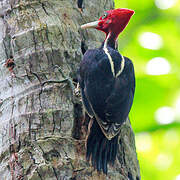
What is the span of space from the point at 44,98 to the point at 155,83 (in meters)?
2.09

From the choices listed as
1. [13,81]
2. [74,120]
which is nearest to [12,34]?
[13,81]

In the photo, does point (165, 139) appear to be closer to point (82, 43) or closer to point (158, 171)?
point (158, 171)

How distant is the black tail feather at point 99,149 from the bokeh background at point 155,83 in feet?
5.63

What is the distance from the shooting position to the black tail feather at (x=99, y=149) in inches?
105

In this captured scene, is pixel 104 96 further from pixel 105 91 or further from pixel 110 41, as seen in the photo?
pixel 110 41

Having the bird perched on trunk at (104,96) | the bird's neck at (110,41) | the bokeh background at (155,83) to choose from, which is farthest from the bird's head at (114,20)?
the bokeh background at (155,83)

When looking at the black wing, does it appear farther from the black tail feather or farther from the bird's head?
the bird's head

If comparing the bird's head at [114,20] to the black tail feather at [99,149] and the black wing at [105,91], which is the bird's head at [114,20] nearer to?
the black wing at [105,91]

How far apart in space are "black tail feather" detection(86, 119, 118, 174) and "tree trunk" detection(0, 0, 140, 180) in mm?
48

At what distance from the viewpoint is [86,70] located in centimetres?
309

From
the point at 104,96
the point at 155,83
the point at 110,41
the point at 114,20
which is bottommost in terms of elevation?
the point at 155,83

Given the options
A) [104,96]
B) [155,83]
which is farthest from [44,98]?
[155,83]

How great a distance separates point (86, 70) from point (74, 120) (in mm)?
447

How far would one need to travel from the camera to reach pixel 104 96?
2.94 metres
